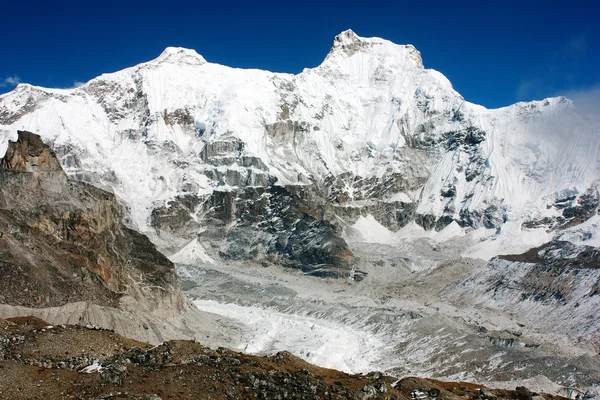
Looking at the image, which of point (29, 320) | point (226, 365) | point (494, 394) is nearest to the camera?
point (226, 365)

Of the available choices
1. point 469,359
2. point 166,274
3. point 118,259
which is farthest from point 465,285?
point 118,259

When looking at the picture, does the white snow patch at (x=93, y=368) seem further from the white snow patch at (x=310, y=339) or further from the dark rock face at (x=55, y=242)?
the white snow patch at (x=310, y=339)

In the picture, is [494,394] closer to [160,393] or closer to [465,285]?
[160,393]

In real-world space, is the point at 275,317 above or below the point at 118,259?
below

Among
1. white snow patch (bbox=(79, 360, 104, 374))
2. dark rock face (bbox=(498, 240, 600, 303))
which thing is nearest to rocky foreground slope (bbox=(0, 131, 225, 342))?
white snow patch (bbox=(79, 360, 104, 374))

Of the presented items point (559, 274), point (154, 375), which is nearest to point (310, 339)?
point (559, 274)

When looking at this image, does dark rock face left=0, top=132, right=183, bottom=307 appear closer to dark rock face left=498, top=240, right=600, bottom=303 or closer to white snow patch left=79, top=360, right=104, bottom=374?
white snow patch left=79, top=360, right=104, bottom=374

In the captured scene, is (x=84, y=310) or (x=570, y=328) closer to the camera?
(x=84, y=310)
